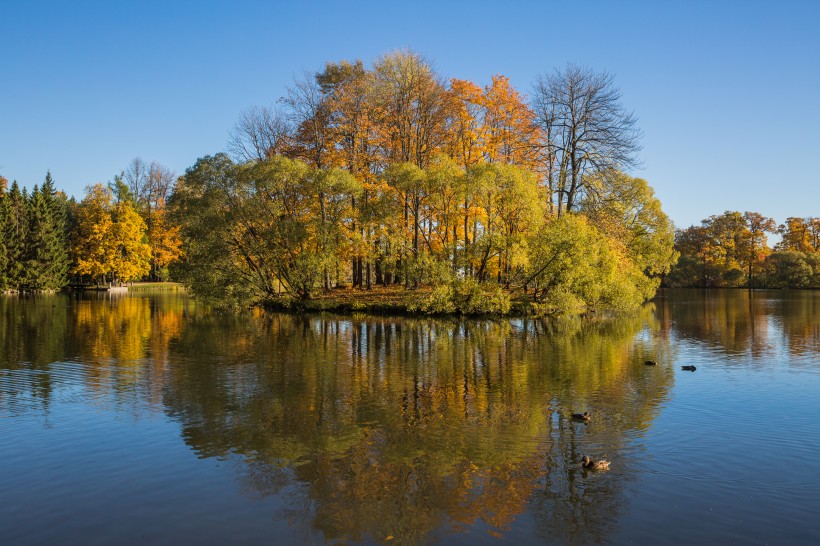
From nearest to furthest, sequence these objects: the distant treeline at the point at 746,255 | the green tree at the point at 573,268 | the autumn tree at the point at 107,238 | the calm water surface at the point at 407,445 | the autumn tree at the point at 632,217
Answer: the calm water surface at the point at 407,445
the green tree at the point at 573,268
the autumn tree at the point at 632,217
the autumn tree at the point at 107,238
the distant treeline at the point at 746,255

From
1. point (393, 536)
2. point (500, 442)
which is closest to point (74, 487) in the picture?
point (393, 536)

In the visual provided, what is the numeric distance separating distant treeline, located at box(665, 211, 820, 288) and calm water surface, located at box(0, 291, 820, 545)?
7250cm

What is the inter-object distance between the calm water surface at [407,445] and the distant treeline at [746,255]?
72499mm

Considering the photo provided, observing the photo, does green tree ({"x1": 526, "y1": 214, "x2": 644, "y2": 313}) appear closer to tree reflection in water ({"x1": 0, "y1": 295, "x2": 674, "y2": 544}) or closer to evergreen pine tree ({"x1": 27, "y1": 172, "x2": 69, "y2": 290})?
tree reflection in water ({"x1": 0, "y1": 295, "x2": 674, "y2": 544})

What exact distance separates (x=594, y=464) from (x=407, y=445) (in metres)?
3.44

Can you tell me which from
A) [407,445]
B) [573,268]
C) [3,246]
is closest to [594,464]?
[407,445]

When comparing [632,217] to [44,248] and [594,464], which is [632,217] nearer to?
[594,464]

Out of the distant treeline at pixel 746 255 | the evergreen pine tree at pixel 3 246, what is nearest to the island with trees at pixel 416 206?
the evergreen pine tree at pixel 3 246

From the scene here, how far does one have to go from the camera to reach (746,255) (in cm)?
8950

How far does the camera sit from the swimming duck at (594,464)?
10266 mm

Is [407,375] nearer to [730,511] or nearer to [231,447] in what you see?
[231,447]

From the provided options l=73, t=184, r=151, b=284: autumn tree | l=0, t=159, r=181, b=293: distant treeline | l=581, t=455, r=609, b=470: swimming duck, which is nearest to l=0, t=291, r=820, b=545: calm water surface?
l=581, t=455, r=609, b=470: swimming duck

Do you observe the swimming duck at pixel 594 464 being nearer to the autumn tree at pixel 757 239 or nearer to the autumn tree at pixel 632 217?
the autumn tree at pixel 632 217

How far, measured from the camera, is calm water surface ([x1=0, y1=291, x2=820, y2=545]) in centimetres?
841
